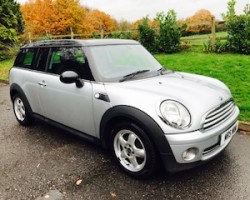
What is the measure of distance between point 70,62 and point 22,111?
1984 mm

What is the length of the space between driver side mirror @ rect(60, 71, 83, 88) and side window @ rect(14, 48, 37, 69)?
1426 mm

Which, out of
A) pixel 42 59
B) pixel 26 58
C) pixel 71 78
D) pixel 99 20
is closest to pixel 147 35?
pixel 26 58

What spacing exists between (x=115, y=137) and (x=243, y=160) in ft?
5.62

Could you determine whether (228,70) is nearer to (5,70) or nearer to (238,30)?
(238,30)

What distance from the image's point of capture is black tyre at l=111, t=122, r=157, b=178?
10.1 ft

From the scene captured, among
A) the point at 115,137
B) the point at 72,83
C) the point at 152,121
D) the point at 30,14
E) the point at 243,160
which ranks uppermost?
the point at 30,14

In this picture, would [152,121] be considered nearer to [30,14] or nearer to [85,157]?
[85,157]

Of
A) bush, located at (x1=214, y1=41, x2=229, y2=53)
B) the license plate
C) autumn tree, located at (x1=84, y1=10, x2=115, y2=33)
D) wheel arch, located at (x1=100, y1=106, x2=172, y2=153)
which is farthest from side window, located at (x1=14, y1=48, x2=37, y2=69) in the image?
autumn tree, located at (x1=84, y1=10, x2=115, y2=33)

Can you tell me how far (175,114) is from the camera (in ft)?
9.73

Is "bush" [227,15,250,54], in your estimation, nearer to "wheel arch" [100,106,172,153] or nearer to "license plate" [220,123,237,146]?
"license plate" [220,123,237,146]

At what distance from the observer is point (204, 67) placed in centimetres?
840

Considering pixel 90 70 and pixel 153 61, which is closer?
pixel 90 70

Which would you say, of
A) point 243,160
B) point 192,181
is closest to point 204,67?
point 243,160

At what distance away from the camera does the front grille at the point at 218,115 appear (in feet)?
9.90
